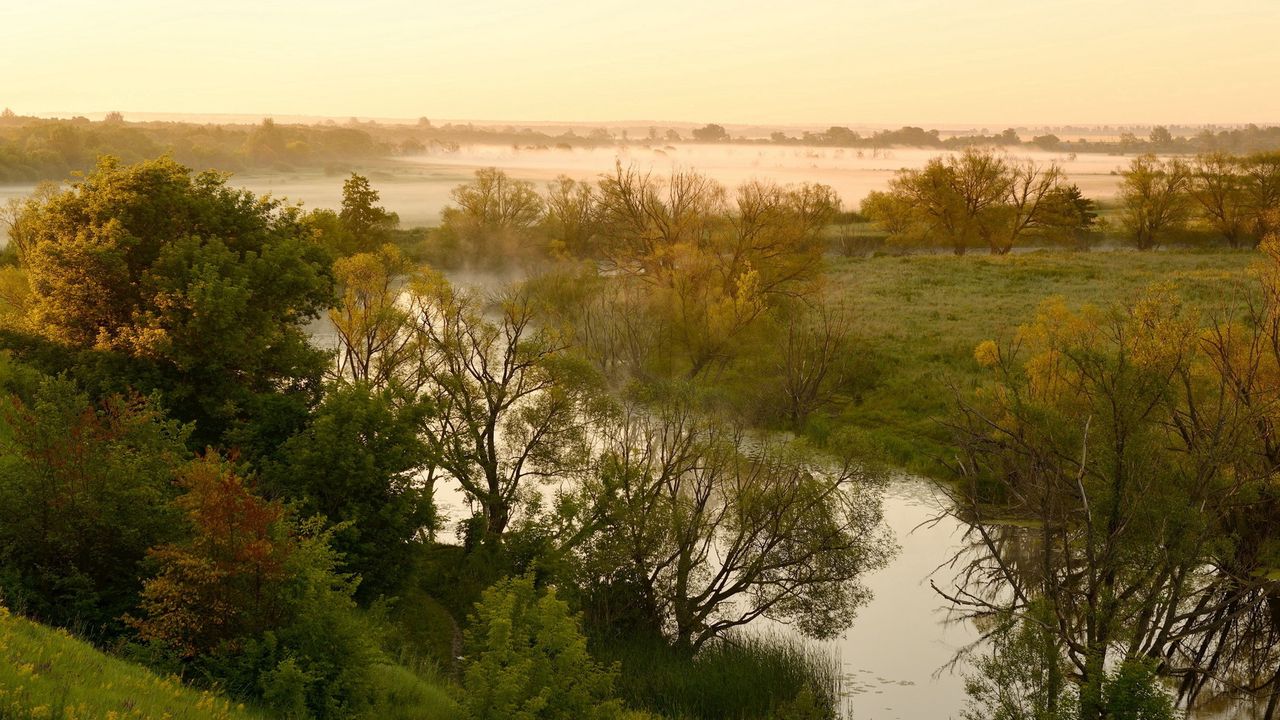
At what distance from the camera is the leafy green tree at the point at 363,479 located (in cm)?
2389

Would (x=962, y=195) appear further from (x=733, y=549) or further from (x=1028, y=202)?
(x=733, y=549)

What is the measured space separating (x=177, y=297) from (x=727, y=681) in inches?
686

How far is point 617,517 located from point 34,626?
51.6 ft

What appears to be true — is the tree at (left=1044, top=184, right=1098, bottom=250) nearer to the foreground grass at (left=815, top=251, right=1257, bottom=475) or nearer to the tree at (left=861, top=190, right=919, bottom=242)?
the foreground grass at (left=815, top=251, right=1257, bottom=475)

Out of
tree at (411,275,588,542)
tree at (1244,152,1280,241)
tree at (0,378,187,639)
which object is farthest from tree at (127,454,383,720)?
tree at (1244,152,1280,241)

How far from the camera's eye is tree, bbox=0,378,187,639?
16438 millimetres

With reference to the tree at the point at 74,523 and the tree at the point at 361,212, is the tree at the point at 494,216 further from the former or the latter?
the tree at the point at 74,523

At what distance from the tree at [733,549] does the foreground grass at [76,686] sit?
14.4 m

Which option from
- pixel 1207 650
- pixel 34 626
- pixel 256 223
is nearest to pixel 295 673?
pixel 34 626

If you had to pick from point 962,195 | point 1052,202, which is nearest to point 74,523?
point 962,195

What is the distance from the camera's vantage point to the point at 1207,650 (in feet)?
89.2

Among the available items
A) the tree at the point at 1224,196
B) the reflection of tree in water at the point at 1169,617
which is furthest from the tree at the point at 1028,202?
the reflection of tree in water at the point at 1169,617

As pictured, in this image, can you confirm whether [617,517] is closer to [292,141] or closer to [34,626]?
[34,626]

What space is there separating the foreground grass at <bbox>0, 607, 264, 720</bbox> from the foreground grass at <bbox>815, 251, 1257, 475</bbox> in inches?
766
